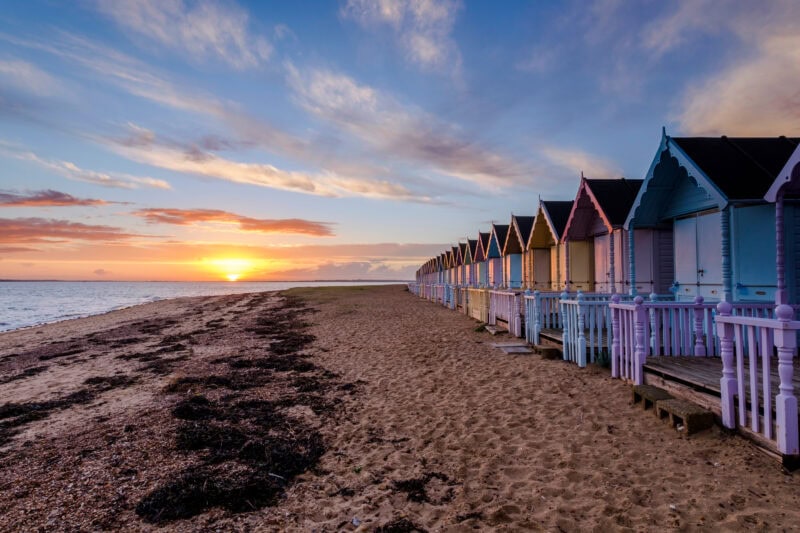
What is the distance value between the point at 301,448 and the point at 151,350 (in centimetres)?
1149

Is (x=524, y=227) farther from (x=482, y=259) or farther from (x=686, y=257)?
(x=686, y=257)

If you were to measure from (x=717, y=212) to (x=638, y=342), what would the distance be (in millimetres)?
4802

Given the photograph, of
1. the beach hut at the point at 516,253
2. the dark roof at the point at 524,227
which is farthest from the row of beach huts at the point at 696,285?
the beach hut at the point at 516,253

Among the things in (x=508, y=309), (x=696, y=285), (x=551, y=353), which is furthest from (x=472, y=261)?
(x=551, y=353)

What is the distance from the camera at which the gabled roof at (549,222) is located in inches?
647

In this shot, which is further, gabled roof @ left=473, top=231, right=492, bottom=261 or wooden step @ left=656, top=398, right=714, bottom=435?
gabled roof @ left=473, top=231, right=492, bottom=261

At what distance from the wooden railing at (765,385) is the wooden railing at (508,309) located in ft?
24.9

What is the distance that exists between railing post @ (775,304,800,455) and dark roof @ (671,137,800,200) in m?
5.40

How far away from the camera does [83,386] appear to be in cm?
946

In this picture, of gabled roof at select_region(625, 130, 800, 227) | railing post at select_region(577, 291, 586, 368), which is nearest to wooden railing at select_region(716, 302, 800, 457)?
railing post at select_region(577, 291, 586, 368)

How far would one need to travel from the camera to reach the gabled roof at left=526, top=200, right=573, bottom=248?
53.9 feet

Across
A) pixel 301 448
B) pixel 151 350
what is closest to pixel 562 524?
pixel 301 448

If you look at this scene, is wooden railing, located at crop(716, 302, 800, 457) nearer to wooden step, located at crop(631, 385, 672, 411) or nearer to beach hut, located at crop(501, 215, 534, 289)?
wooden step, located at crop(631, 385, 672, 411)

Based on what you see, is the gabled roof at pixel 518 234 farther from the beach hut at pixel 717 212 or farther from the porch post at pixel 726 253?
the porch post at pixel 726 253
